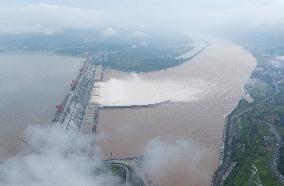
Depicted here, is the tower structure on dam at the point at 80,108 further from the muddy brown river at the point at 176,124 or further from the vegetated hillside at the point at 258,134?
the vegetated hillside at the point at 258,134

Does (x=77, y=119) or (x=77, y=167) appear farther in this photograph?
(x=77, y=119)

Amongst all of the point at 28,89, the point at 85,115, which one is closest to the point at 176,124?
the point at 85,115

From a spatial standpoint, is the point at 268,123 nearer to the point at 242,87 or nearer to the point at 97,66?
the point at 242,87

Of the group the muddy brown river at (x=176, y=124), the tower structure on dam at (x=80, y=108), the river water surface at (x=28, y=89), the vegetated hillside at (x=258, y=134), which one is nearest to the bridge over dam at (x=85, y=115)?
the tower structure on dam at (x=80, y=108)

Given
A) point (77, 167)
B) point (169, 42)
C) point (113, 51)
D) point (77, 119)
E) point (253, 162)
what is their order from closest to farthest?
point (77, 167), point (253, 162), point (77, 119), point (113, 51), point (169, 42)

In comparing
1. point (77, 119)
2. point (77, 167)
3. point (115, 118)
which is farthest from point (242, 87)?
point (77, 167)

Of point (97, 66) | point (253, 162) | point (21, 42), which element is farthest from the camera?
point (21, 42)

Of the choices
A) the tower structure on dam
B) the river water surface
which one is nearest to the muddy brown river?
the tower structure on dam

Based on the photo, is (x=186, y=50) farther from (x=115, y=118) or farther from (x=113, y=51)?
(x=115, y=118)
